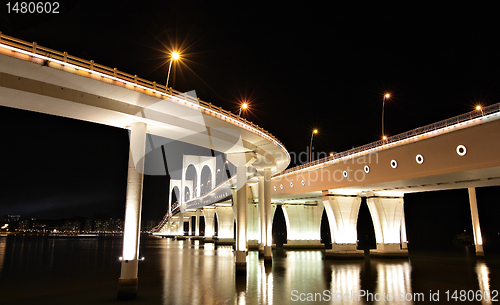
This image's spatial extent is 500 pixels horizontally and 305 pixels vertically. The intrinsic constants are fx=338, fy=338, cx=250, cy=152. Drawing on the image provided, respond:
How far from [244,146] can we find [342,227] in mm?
20748

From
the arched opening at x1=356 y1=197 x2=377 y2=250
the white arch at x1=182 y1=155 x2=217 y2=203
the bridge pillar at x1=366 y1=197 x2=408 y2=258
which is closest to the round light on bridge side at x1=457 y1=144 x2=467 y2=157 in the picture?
the bridge pillar at x1=366 y1=197 x2=408 y2=258

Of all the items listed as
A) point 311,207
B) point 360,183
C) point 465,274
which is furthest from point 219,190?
point 465,274

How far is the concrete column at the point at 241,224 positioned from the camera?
80.7 ft

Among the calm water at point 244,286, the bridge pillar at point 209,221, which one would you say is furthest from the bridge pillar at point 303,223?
the bridge pillar at point 209,221

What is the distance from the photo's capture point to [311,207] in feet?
201

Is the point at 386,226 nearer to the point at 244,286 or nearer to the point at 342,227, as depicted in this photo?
the point at 342,227

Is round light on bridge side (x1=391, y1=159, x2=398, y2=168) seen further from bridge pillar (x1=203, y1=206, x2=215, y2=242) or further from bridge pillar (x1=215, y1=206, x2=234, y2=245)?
bridge pillar (x1=203, y1=206, x2=215, y2=242)

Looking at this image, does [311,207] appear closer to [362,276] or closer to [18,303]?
[362,276]

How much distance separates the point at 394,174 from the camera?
31.1 metres

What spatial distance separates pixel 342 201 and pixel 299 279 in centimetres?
1980

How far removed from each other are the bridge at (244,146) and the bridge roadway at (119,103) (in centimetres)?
5

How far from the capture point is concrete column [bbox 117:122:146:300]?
1697 centimetres

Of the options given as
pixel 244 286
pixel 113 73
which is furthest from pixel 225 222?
pixel 113 73

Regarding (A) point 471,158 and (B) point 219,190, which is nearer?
(A) point 471,158
